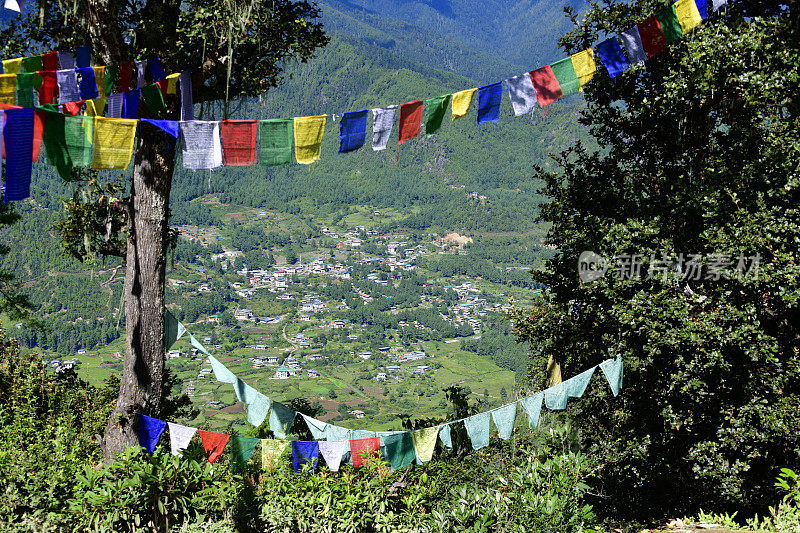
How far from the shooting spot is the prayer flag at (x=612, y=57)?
789 centimetres

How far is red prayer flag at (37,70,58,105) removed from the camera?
7.92m

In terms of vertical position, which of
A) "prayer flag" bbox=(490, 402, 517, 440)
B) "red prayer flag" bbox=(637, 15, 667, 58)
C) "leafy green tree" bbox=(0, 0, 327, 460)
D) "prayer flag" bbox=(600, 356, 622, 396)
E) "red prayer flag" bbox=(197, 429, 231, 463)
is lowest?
"red prayer flag" bbox=(197, 429, 231, 463)

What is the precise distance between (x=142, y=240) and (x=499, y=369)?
80.8m

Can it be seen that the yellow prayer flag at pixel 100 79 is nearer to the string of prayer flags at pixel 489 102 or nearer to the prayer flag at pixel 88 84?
the prayer flag at pixel 88 84

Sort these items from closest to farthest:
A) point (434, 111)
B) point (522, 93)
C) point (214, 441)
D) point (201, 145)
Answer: point (201, 145) → point (214, 441) → point (434, 111) → point (522, 93)

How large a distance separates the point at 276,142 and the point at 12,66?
159 inches

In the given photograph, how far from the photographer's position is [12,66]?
26.4 feet

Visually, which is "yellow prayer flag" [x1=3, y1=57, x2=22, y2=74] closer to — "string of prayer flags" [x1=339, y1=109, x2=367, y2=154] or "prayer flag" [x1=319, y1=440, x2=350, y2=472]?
"string of prayer flags" [x1=339, y1=109, x2=367, y2=154]

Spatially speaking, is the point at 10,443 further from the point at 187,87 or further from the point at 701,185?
the point at 701,185

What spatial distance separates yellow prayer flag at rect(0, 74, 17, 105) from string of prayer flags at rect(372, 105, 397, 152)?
181 inches

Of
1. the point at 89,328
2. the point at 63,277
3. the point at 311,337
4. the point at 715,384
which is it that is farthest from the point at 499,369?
the point at 715,384

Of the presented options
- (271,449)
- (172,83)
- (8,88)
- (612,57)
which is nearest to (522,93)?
(612,57)

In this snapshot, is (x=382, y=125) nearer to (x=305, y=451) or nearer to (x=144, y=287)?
(x=144, y=287)

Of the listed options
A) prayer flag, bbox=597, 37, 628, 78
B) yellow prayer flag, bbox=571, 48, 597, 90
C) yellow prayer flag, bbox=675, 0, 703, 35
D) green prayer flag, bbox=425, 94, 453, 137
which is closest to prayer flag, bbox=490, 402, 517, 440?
green prayer flag, bbox=425, 94, 453, 137
